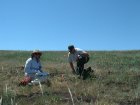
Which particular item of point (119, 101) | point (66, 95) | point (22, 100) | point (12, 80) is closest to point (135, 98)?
point (119, 101)

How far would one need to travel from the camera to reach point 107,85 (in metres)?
14.3

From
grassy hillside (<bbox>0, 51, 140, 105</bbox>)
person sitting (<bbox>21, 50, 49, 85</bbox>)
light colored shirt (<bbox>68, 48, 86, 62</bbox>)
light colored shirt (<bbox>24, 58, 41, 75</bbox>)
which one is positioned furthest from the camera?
light colored shirt (<bbox>68, 48, 86, 62</bbox>)

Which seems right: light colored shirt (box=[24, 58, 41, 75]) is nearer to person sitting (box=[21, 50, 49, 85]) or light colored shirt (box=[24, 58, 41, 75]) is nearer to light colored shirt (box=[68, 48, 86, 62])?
person sitting (box=[21, 50, 49, 85])

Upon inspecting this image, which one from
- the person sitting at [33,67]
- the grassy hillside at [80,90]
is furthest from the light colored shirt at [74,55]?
the person sitting at [33,67]

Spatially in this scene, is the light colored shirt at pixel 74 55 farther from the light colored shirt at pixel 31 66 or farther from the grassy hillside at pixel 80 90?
the light colored shirt at pixel 31 66

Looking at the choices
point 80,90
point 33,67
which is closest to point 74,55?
point 33,67

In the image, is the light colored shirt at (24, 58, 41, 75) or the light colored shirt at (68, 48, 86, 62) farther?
the light colored shirt at (68, 48, 86, 62)

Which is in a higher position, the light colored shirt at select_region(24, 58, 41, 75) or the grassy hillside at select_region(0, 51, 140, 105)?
the light colored shirt at select_region(24, 58, 41, 75)

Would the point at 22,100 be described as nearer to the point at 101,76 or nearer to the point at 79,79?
the point at 79,79

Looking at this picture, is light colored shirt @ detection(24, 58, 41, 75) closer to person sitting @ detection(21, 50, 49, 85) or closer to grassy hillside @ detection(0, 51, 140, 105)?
person sitting @ detection(21, 50, 49, 85)

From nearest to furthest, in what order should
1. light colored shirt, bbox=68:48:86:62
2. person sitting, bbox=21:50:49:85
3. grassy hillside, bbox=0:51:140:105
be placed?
grassy hillside, bbox=0:51:140:105
person sitting, bbox=21:50:49:85
light colored shirt, bbox=68:48:86:62

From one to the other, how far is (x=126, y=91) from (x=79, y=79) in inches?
91.1

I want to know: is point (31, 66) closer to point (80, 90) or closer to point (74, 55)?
point (74, 55)

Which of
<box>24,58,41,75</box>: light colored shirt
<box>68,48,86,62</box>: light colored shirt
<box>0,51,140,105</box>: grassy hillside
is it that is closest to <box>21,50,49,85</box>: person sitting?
<box>24,58,41,75</box>: light colored shirt
